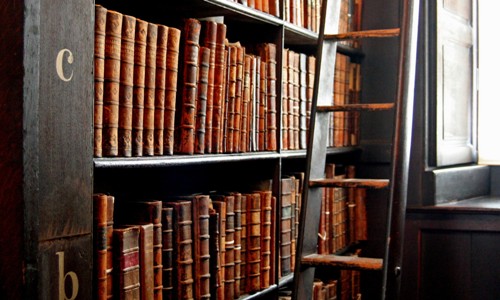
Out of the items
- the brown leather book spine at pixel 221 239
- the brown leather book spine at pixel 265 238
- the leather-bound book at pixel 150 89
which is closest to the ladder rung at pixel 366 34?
the brown leather book spine at pixel 265 238

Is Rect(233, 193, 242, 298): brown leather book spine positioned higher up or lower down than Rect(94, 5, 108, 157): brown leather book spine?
lower down

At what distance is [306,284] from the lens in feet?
8.14

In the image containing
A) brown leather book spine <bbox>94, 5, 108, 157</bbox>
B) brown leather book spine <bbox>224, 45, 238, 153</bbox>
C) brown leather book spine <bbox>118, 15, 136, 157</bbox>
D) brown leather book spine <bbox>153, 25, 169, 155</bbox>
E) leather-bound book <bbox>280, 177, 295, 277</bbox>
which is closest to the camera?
brown leather book spine <bbox>94, 5, 108, 157</bbox>

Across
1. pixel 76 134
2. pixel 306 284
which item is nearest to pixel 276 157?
pixel 306 284

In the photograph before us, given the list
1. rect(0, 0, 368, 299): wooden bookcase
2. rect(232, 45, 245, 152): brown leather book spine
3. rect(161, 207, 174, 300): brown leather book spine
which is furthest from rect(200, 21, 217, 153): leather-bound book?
rect(0, 0, 368, 299): wooden bookcase

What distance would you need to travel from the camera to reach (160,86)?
76.7 inches

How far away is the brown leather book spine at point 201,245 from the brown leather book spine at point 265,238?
15.4 inches

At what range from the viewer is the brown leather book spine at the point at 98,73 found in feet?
5.61

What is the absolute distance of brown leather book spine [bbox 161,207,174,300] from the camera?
202cm

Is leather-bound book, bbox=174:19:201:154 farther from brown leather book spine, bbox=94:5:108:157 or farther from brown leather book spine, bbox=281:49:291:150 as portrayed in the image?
brown leather book spine, bbox=281:49:291:150

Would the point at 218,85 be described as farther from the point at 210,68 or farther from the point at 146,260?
the point at 146,260

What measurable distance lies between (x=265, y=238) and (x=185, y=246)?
1.72 ft

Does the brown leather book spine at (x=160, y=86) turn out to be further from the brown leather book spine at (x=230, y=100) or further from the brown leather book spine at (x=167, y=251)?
the brown leather book spine at (x=230, y=100)

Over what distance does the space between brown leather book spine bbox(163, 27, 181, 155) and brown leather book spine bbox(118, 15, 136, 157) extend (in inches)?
6.5
